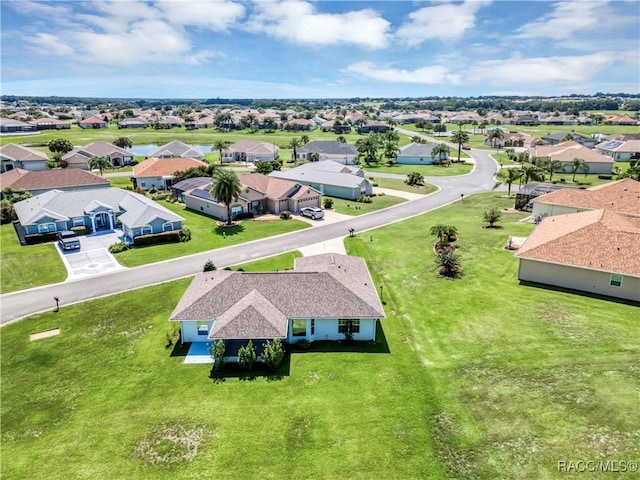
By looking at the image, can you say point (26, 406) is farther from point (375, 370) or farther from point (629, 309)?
point (629, 309)

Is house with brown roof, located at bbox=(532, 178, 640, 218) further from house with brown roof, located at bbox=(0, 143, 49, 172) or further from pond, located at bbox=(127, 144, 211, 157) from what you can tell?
pond, located at bbox=(127, 144, 211, 157)

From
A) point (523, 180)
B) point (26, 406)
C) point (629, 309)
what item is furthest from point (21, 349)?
point (523, 180)

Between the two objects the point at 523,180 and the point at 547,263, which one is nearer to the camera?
the point at 547,263

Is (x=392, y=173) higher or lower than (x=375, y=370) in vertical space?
higher

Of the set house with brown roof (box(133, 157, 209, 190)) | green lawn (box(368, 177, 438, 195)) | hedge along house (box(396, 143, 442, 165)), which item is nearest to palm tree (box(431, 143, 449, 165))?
hedge along house (box(396, 143, 442, 165))

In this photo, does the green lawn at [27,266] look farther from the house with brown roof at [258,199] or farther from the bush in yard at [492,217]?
the bush in yard at [492,217]

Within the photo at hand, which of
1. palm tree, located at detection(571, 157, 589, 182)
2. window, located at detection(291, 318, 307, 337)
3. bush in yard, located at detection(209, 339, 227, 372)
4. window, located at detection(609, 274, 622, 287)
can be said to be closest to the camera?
bush in yard, located at detection(209, 339, 227, 372)
